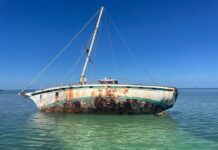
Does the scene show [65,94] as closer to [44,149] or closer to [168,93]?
[168,93]

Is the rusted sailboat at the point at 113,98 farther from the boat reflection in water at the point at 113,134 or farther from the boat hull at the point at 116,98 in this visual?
the boat reflection in water at the point at 113,134

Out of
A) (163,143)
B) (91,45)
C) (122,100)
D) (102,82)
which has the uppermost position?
(91,45)

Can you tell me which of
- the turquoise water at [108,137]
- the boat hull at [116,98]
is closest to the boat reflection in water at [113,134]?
the turquoise water at [108,137]

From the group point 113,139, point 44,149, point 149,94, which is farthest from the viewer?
point 149,94

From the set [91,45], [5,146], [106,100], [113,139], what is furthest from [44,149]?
[91,45]

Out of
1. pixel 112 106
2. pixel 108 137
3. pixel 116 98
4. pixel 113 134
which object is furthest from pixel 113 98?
pixel 108 137

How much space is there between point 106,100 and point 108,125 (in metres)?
5.41

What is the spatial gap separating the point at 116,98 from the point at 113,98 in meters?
0.27

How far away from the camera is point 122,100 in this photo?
25094mm

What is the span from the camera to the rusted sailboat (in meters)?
24.7

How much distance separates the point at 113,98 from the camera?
25.2 meters

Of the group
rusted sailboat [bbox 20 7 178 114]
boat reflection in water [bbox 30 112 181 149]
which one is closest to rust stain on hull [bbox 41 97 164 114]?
rusted sailboat [bbox 20 7 178 114]

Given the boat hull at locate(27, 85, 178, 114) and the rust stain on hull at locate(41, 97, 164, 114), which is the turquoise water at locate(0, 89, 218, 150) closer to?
the boat hull at locate(27, 85, 178, 114)

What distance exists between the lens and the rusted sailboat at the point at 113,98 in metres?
24.7
